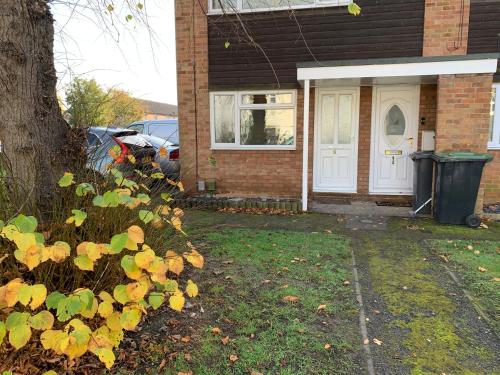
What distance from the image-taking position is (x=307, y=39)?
321 inches

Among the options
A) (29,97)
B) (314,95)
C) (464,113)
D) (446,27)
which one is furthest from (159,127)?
(29,97)

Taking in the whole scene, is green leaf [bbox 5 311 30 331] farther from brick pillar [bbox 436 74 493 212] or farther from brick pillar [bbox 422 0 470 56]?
brick pillar [bbox 422 0 470 56]

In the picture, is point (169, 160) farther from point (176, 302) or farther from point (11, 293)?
point (11, 293)

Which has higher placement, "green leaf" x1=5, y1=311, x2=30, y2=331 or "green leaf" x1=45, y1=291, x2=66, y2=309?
"green leaf" x1=45, y1=291, x2=66, y2=309

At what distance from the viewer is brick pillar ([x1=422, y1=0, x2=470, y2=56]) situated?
24.5 feet

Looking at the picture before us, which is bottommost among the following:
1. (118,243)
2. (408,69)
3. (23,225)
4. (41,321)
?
(41,321)

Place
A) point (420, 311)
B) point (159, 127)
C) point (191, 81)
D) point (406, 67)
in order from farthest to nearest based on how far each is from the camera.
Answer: point (159, 127)
point (191, 81)
point (406, 67)
point (420, 311)

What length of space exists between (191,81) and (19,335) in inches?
294

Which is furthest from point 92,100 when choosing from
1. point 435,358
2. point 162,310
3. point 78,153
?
point 435,358

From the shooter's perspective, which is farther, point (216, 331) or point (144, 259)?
point (216, 331)

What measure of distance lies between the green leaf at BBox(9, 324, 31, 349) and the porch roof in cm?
629

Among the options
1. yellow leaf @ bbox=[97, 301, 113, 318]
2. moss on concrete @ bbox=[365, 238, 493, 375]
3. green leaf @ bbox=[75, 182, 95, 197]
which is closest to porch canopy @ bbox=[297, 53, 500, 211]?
moss on concrete @ bbox=[365, 238, 493, 375]

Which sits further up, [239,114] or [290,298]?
[239,114]

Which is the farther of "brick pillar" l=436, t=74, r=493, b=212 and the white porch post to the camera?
the white porch post
